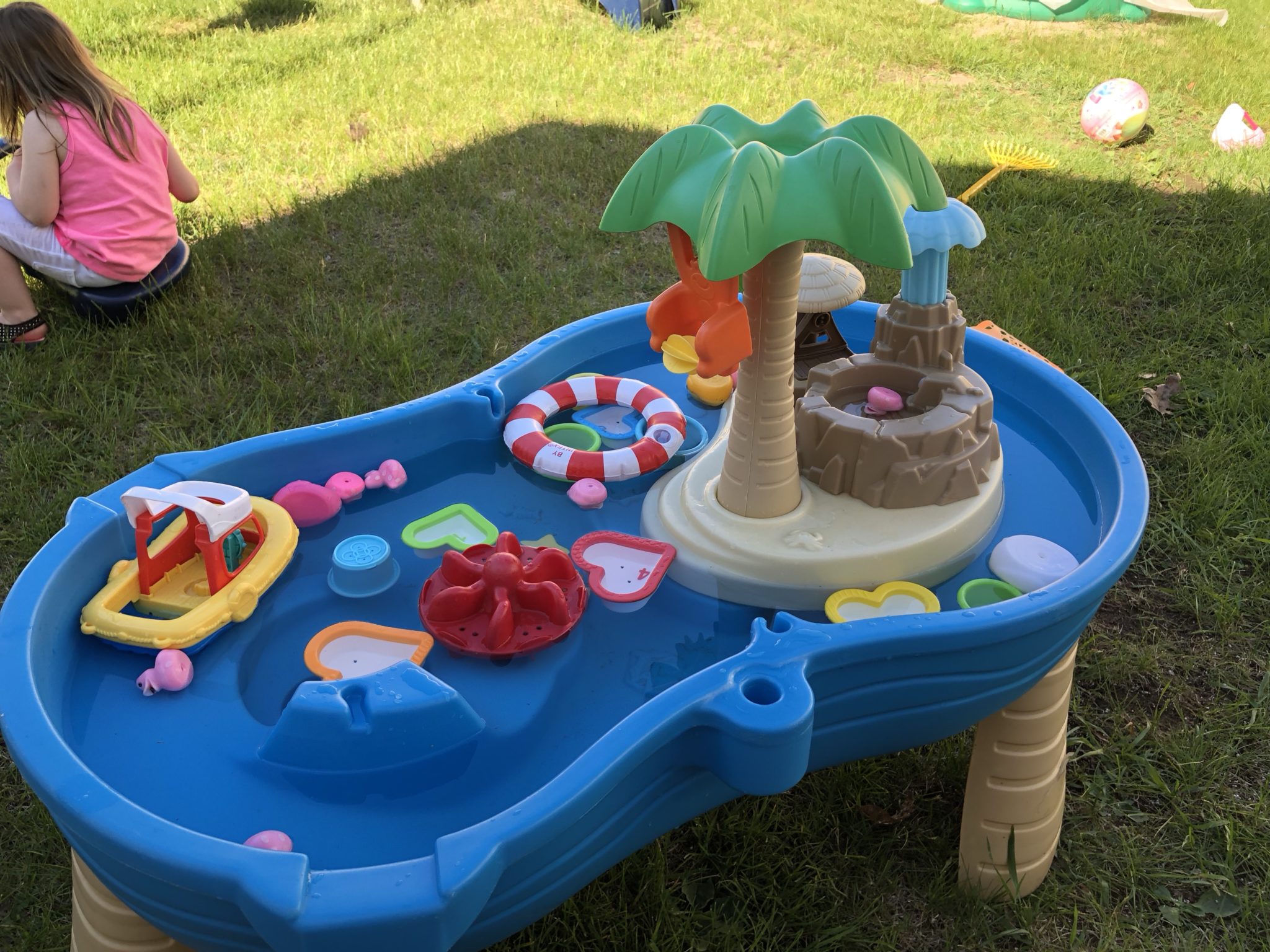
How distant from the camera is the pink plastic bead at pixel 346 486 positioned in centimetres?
119

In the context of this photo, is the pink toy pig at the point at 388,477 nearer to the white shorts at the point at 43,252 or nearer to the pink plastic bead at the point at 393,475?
the pink plastic bead at the point at 393,475

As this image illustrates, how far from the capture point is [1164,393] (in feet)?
5.99

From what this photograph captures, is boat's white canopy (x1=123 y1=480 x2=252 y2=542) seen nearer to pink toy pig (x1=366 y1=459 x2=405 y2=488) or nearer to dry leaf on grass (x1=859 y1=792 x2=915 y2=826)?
pink toy pig (x1=366 y1=459 x2=405 y2=488)

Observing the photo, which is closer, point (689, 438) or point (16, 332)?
point (689, 438)

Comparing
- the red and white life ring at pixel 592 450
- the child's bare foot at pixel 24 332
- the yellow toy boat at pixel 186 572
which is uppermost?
the yellow toy boat at pixel 186 572

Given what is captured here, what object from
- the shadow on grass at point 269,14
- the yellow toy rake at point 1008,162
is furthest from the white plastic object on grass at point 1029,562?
the shadow on grass at point 269,14

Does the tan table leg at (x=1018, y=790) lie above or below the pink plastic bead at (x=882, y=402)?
below

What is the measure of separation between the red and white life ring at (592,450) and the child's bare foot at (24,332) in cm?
110

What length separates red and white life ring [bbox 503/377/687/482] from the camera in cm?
122

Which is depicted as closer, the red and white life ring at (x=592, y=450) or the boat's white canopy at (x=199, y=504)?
the boat's white canopy at (x=199, y=504)

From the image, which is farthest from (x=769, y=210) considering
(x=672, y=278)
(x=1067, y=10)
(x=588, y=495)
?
(x=1067, y=10)

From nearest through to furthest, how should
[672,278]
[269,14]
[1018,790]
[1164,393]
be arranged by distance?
[1018,790] < [1164,393] < [672,278] < [269,14]

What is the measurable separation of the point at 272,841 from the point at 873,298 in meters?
1.60

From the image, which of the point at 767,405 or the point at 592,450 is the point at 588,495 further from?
the point at 767,405
